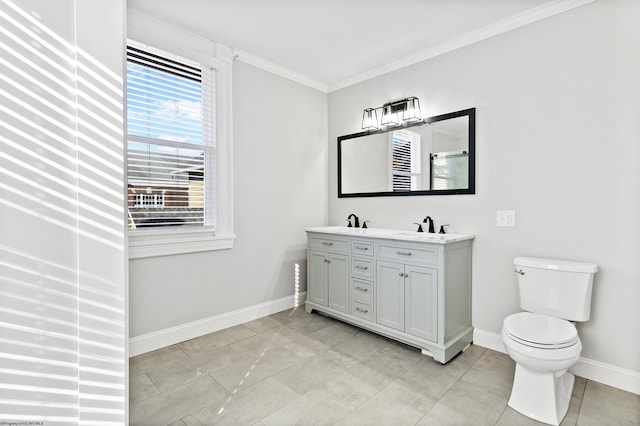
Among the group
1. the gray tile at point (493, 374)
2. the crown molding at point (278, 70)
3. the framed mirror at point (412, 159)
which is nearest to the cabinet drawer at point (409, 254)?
the framed mirror at point (412, 159)

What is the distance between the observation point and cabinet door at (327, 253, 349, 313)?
2.96 m

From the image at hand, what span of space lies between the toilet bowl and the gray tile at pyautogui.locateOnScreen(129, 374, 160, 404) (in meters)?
2.17

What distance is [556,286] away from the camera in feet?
6.78

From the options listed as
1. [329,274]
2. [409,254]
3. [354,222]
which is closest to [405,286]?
[409,254]

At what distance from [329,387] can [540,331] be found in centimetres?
136

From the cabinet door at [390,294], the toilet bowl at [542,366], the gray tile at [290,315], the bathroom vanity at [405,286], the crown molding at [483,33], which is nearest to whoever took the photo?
the toilet bowl at [542,366]

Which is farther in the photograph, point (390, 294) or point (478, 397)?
point (390, 294)

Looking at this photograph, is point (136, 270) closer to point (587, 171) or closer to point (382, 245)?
point (382, 245)

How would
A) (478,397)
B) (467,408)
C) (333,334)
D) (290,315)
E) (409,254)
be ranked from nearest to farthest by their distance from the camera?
(467,408)
(478,397)
(409,254)
(333,334)
(290,315)

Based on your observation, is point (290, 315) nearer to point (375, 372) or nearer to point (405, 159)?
point (375, 372)

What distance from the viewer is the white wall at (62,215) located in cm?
105

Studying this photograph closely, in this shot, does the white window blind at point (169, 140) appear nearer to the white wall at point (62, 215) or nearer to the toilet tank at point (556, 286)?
the white wall at point (62, 215)

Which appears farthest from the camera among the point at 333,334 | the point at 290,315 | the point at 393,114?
the point at 290,315

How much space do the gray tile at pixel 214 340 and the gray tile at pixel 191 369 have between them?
0.31 feet
